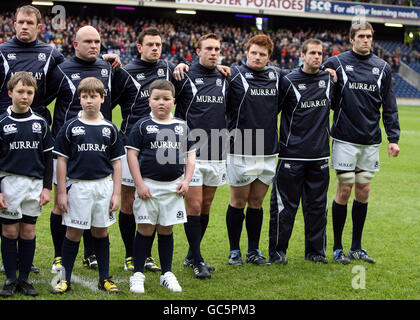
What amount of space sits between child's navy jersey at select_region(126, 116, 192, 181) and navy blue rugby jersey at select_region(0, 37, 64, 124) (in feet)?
3.53

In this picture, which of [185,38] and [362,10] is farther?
[362,10]

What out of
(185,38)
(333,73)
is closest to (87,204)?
(333,73)

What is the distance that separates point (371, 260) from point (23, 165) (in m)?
3.61

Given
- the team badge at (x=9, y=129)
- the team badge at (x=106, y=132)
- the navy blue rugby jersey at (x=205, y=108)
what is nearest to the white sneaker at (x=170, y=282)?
the navy blue rugby jersey at (x=205, y=108)

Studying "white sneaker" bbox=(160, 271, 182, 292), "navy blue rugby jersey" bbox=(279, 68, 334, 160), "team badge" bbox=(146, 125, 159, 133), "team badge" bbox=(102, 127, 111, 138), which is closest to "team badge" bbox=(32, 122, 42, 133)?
"team badge" bbox=(102, 127, 111, 138)

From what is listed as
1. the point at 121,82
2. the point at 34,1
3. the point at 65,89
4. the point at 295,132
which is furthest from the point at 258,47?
the point at 34,1

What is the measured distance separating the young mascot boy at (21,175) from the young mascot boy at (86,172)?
0.57 feet

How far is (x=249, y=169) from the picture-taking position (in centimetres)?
553

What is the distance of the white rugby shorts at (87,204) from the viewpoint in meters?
4.41

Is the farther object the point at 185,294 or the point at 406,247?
the point at 406,247

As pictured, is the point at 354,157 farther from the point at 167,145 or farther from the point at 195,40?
the point at 195,40

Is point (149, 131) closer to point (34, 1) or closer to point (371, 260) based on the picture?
point (371, 260)

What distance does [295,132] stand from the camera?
18.5ft

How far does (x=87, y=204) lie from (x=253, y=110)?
1975 mm
